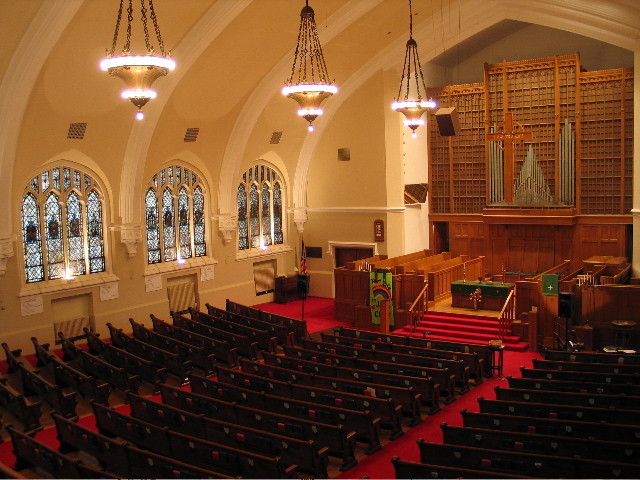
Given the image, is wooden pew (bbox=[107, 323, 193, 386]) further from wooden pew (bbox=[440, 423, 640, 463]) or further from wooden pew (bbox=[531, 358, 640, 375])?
wooden pew (bbox=[531, 358, 640, 375])

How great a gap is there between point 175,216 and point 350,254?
5677mm

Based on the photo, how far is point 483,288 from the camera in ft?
51.9

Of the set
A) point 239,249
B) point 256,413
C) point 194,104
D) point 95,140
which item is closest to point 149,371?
point 256,413

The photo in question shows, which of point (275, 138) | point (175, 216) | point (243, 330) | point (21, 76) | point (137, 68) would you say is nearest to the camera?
point (137, 68)

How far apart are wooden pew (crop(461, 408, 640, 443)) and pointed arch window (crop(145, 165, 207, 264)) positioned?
37.2ft

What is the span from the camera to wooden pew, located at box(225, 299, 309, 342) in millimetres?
14023

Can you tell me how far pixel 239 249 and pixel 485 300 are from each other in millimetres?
7613

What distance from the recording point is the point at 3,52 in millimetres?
12172

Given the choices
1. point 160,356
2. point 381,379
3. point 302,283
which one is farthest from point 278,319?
point 381,379

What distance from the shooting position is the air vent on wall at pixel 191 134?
1694 centimetres

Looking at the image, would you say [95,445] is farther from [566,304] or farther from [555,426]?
[566,304]

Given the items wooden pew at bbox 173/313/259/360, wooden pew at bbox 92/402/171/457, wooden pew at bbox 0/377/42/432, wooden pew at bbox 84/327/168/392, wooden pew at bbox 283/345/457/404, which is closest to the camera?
wooden pew at bbox 92/402/171/457

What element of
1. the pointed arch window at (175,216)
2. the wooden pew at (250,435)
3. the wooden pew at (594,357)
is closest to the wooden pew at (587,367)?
the wooden pew at (594,357)

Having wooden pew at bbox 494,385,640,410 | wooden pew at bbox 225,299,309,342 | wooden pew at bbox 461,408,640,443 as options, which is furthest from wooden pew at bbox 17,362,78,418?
wooden pew at bbox 494,385,640,410
